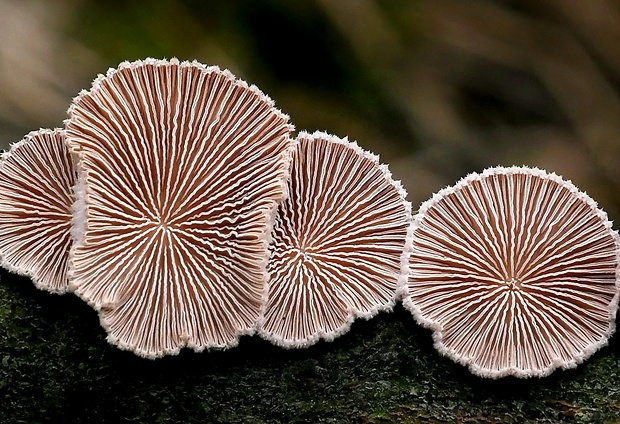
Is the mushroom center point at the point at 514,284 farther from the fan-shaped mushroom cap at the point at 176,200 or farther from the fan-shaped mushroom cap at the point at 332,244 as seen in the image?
the fan-shaped mushroom cap at the point at 176,200

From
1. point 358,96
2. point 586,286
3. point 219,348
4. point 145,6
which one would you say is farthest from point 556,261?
point 145,6

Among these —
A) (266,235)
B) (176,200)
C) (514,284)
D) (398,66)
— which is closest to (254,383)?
(266,235)

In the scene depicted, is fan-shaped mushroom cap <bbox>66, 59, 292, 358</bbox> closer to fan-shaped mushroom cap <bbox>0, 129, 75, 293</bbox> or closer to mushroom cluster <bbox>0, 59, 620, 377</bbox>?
→ mushroom cluster <bbox>0, 59, 620, 377</bbox>

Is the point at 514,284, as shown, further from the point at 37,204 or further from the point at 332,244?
the point at 37,204

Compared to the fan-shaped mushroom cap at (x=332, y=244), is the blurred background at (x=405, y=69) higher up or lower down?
higher up

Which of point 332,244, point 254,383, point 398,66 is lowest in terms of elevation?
point 254,383

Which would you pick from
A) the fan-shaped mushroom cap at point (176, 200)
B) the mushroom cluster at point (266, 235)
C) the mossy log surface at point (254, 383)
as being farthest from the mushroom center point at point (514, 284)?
the fan-shaped mushroom cap at point (176, 200)
